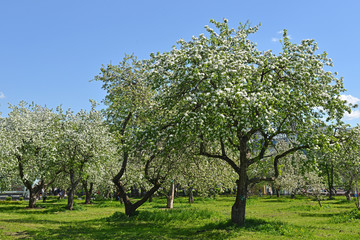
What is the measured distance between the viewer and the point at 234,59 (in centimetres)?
1655

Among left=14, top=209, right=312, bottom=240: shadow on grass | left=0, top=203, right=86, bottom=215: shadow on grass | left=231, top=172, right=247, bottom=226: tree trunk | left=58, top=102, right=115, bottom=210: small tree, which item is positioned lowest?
left=0, top=203, right=86, bottom=215: shadow on grass

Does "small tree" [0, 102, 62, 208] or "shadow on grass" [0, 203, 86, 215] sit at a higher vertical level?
"small tree" [0, 102, 62, 208]

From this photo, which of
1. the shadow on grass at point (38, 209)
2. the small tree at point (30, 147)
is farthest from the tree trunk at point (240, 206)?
the shadow on grass at point (38, 209)

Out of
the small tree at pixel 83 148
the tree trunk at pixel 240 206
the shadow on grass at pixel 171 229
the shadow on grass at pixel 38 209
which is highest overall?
the small tree at pixel 83 148

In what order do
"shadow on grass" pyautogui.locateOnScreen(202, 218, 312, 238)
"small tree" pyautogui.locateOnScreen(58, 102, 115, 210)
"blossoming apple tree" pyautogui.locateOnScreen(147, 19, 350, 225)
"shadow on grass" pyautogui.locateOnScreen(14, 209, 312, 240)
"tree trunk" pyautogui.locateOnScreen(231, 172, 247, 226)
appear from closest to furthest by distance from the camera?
"blossoming apple tree" pyautogui.locateOnScreen(147, 19, 350, 225) < "shadow on grass" pyautogui.locateOnScreen(202, 218, 312, 238) < "shadow on grass" pyautogui.locateOnScreen(14, 209, 312, 240) < "tree trunk" pyautogui.locateOnScreen(231, 172, 247, 226) < "small tree" pyautogui.locateOnScreen(58, 102, 115, 210)

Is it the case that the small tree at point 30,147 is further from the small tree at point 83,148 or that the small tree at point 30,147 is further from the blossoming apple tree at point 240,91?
the blossoming apple tree at point 240,91

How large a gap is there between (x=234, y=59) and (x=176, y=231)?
11.0 meters

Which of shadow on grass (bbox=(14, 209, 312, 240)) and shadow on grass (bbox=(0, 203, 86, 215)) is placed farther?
shadow on grass (bbox=(0, 203, 86, 215))

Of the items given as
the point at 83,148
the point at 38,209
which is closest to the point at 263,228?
the point at 83,148

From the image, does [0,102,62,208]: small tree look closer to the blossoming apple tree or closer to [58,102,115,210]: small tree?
[58,102,115,210]: small tree

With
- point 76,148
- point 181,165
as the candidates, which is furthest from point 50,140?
point 181,165

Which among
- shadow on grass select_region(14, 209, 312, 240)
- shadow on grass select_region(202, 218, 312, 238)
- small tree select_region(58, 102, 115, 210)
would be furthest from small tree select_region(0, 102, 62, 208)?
shadow on grass select_region(202, 218, 312, 238)

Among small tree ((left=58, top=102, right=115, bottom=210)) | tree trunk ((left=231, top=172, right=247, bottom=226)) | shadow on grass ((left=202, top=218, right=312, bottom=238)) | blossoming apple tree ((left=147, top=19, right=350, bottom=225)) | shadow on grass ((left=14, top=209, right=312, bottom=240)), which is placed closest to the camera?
blossoming apple tree ((left=147, top=19, right=350, bottom=225))

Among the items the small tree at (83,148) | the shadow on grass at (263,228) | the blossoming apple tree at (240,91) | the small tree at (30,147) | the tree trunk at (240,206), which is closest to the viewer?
the blossoming apple tree at (240,91)
